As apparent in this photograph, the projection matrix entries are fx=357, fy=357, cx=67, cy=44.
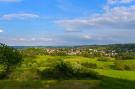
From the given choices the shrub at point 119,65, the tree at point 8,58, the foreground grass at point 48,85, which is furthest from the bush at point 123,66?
the foreground grass at point 48,85

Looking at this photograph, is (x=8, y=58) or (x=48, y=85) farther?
(x=8, y=58)

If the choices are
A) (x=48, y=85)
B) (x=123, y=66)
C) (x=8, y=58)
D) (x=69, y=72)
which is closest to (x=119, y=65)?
(x=123, y=66)

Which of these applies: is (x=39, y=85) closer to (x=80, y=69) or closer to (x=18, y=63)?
(x=80, y=69)

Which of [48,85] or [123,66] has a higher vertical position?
[48,85]

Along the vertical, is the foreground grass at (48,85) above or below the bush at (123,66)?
above

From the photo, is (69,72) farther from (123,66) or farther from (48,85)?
(123,66)

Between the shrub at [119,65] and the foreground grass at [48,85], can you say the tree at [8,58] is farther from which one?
the shrub at [119,65]

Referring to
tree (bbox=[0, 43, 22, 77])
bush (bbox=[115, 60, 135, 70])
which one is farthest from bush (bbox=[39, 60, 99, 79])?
bush (bbox=[115, 60, 135, 70])

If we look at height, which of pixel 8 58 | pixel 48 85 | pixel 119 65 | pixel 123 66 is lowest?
pixel 123 66

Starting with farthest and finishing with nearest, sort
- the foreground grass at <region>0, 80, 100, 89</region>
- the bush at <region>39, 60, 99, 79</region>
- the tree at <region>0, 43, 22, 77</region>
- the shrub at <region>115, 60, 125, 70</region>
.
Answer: the shrub at <region>115, 60, 125, 70</region>
the tree at <region>0, 43, 22, 77</region>
the bush at <region>39, 60, 99, 79</region>
the foreground grass at <region>0, 80, 100, 89</region>

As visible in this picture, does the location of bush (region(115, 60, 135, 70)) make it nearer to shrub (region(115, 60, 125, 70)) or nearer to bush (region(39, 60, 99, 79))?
shrub (region(115, 60, 125, 70))
